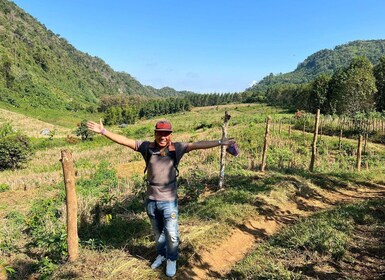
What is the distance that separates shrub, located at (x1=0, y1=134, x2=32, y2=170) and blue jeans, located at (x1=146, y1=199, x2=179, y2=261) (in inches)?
746

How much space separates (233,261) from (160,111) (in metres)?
101

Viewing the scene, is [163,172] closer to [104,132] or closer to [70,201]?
[104,132]

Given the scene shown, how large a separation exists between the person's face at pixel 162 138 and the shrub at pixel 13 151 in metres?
19.2

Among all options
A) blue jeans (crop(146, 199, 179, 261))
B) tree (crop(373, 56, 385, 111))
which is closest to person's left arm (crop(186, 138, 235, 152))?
blue jeans (crop(146, 199, 179, 261))

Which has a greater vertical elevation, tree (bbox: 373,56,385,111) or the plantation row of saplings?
tree (bbox: 373,56,385,111)

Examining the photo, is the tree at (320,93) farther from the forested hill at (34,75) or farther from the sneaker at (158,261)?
the forested hill at (34,75)

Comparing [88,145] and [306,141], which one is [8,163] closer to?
[88,145]

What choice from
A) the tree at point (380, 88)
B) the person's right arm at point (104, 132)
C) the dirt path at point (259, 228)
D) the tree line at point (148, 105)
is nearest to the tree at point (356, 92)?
the tree at point (380, 88)

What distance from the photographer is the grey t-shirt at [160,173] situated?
157 inches

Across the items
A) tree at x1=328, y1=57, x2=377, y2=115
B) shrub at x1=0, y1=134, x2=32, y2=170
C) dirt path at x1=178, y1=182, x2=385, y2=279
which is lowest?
shrub at x1=0, y1=134, x2=32, y2=170

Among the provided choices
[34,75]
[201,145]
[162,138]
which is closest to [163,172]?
[162,138]

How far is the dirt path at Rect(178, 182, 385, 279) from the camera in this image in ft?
15.5

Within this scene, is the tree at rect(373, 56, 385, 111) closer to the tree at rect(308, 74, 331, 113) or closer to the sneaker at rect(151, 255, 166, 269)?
the tree at rect(308, 74, 331, 113)

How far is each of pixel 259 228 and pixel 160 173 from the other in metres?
3.15
